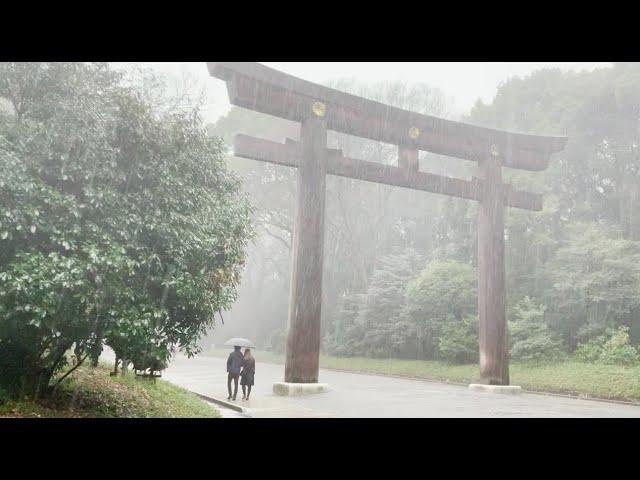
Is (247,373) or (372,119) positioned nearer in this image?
(247,373)

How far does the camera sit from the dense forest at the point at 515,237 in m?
19.6

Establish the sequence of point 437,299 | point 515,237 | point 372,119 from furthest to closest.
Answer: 1. point 437,299
2. point 515,237
3. point 372,119

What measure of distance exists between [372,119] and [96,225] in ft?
28.5

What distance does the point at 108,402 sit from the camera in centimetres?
901

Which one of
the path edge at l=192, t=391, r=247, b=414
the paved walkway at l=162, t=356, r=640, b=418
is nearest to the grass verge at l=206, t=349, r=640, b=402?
the paved walkway at l=162, t=356, r=640, b=418

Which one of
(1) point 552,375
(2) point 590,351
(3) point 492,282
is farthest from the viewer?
(2) point 590,351

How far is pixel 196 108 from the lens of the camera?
8.58 meters

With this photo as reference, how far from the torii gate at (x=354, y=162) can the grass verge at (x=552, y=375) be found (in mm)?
2638

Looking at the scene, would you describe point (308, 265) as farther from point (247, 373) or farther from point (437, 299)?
point (437, 299)

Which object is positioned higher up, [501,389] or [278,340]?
[278,340]

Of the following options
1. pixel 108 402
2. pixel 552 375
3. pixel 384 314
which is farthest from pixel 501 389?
pixel 384 314

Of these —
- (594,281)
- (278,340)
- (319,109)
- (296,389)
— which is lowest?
(296,389)

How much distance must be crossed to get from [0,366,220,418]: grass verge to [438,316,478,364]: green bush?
13.0 metres
